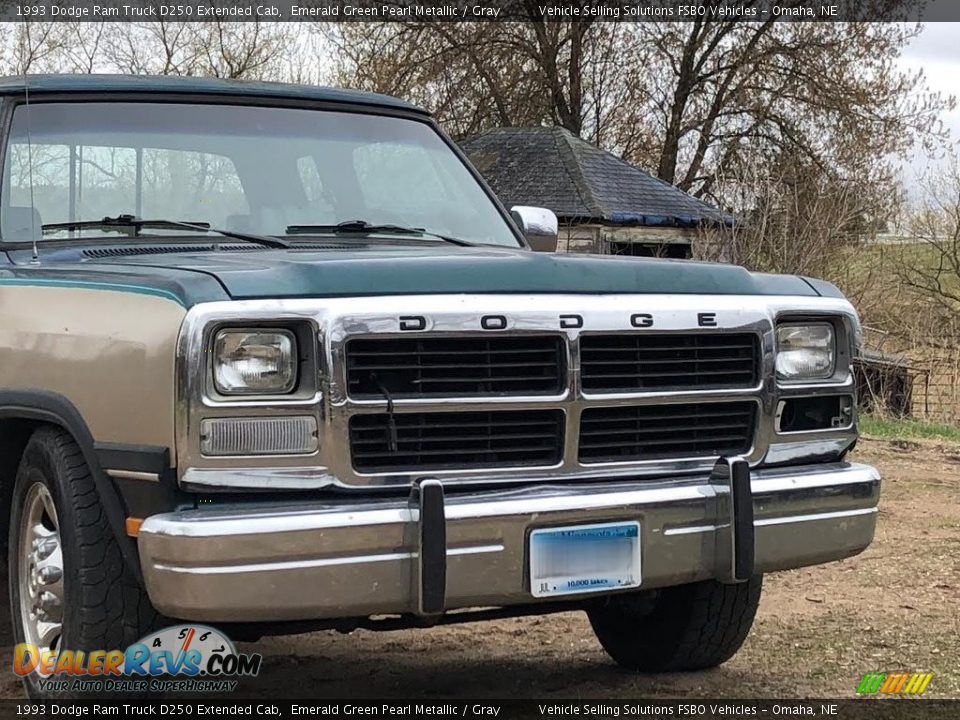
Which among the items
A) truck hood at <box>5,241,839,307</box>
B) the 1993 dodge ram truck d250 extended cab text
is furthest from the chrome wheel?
truck hood at <box>5,241,839,307</box>

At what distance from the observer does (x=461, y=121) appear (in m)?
30.2

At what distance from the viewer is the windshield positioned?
4.30 metres

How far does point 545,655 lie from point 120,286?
7.34ft

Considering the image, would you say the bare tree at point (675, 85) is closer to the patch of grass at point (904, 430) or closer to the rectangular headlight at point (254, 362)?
the patch of grass at point (904, 430)

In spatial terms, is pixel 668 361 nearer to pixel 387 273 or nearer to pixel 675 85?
pixel 387 273

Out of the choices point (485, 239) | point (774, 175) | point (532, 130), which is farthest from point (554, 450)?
point (774, 175)

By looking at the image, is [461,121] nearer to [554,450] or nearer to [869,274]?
[869,274]

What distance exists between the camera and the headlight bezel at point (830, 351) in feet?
12.4

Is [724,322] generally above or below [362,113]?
below

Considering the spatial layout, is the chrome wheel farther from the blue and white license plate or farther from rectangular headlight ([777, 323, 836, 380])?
rectangular headlight ([777, 323, 836, 380])

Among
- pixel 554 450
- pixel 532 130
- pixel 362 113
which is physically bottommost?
pixel 554 450

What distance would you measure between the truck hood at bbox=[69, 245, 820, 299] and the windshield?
0.52 metres

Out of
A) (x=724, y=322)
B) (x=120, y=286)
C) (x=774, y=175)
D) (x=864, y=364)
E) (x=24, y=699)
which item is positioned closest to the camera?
(x=120, y=286)

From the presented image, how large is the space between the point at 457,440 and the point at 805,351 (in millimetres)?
1155
